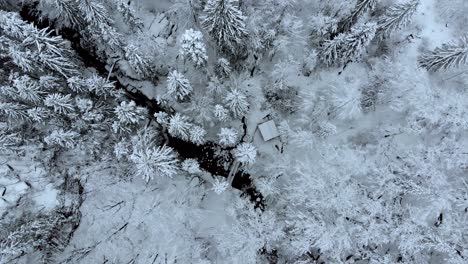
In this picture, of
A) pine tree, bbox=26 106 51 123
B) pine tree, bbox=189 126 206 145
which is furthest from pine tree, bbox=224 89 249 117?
pine tree, bbox=26 106 51 123

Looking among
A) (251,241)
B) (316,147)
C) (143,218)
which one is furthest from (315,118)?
(143,218)

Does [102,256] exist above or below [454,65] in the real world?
below

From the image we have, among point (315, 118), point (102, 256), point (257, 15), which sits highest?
point (257, 15)

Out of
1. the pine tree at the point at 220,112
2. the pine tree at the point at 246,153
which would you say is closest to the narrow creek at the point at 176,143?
the pine tree at the point at 246,153

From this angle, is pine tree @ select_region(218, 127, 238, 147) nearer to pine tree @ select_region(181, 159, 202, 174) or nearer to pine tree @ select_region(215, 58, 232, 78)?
pine tree @ select_region(181, 159, 202, 174)

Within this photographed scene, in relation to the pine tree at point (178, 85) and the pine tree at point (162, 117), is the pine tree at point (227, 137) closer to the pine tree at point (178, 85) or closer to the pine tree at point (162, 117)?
the pine tree at point (178, 85)

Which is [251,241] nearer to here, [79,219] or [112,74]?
[79,219]

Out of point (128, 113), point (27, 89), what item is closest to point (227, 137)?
point (128, 113)
